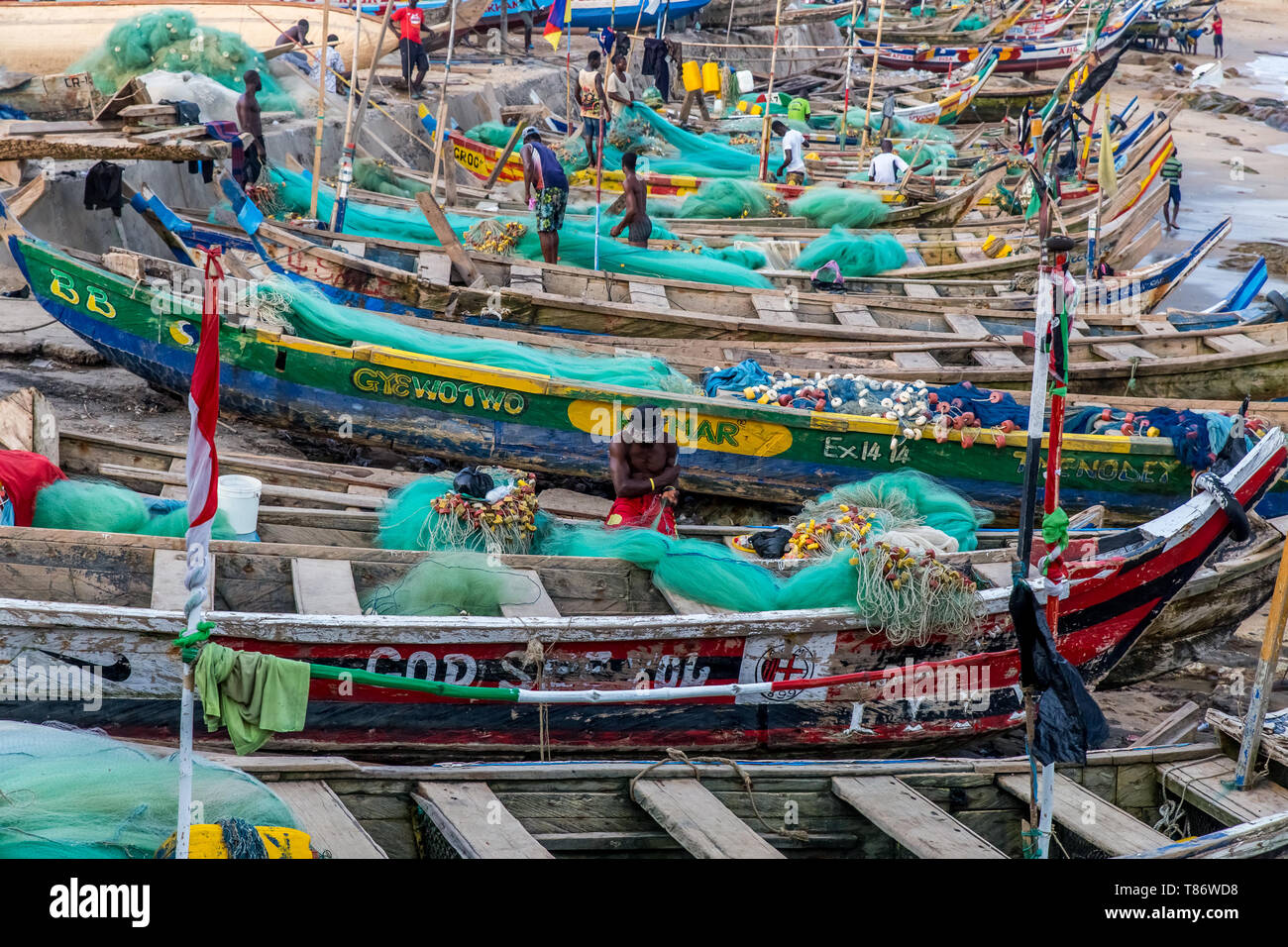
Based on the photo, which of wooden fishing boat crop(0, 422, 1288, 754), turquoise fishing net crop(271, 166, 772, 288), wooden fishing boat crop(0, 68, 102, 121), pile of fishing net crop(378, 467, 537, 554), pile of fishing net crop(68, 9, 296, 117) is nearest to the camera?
wooden fishing boat crop(0, 422, 1288, 754)

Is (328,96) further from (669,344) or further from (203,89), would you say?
(669,344)

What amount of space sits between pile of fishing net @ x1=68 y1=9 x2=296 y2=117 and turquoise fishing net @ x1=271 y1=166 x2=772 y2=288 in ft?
16.6

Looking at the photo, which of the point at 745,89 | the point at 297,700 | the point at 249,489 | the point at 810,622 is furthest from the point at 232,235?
the point at 745,89

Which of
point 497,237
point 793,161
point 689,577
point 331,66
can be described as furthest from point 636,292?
point 331,66

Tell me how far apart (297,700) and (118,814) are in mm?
714

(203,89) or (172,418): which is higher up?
(203,89)

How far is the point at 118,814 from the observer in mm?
4172

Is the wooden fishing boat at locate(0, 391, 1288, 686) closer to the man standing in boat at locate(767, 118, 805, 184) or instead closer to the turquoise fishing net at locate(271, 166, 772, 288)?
the turquoise fishing net at locate(271, 166, 772, 288)

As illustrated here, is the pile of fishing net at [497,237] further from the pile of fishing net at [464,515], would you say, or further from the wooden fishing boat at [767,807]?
the wooden fishing boat at [767,807]

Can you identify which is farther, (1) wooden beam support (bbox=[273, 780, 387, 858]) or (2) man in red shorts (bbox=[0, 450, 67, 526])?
(2) man in red shorts (bbox=[0, 450, 67, 526])

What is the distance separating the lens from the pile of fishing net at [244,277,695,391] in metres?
8.91

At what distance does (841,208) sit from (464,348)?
23.3 feet

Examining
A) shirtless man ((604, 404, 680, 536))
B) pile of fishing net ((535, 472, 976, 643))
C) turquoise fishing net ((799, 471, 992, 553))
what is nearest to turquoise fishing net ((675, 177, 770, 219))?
turquoise fishing net ((799, 471, 992, 553))
